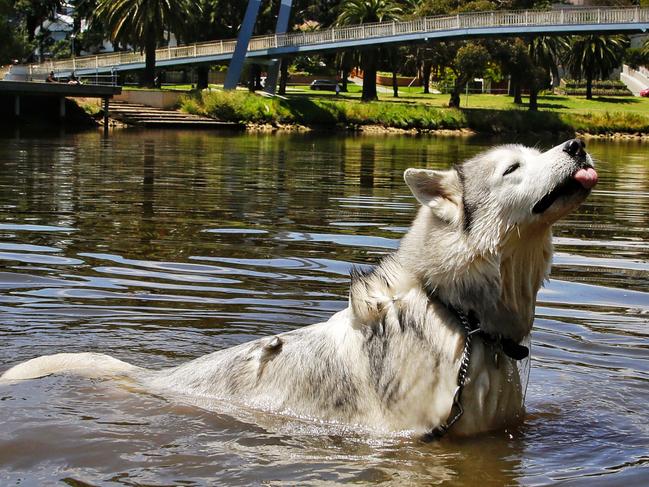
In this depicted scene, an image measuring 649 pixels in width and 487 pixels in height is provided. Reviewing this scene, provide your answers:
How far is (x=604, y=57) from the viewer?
373ft

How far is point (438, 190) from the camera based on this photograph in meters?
7.05

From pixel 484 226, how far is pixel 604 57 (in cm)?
11274

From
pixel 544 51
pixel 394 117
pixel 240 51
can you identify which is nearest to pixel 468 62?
pixel 394 117

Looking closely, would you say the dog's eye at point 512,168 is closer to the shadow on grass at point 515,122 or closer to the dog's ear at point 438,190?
the dog's ear at point 438,190

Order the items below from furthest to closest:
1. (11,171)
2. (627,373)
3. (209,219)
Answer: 1. (11,171)
2. (209,219)
3. (627,373)

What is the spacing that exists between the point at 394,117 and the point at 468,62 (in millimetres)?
13338

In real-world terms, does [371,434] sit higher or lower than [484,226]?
lower

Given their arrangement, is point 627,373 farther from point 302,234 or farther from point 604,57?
point 604,57

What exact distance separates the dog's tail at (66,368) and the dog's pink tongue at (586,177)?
404 cm

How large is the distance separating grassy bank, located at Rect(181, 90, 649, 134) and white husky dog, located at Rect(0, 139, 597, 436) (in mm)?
68657

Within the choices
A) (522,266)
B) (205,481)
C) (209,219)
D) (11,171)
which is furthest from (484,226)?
(11,171)

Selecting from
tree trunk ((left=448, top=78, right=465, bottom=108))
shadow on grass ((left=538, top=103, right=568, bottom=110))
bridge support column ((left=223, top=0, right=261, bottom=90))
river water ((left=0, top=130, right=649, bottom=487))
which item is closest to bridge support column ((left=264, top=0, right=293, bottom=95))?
bridge support column ((left=223, top=0, right=261, bottom=90))

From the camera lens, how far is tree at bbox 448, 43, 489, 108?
3526 inches

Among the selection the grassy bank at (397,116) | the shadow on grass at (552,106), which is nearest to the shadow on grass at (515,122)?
the grassy bank at (397,116)
